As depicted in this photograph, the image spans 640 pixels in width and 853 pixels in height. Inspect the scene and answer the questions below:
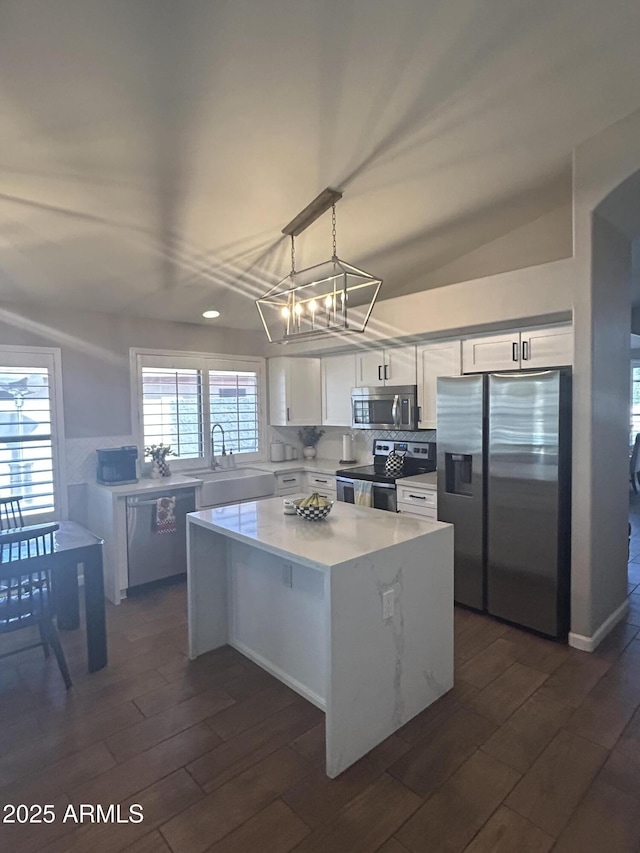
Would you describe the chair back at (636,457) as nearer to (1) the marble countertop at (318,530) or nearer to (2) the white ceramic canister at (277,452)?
(2) the white ceramic canister at (277,452)

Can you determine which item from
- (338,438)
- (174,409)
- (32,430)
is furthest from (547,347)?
(32,430)

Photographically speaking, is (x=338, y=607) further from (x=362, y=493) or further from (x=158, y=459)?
(x=158, y=459)

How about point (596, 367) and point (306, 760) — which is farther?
point (596, 367)

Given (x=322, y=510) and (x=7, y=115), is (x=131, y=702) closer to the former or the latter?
(x=322, y=510)

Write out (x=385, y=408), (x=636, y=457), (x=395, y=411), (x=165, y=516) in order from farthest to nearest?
(x=636, y=457) → (x=385, y=408) → (x=395, y=411) → (x=165, y=516)

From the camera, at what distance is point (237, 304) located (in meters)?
4.50

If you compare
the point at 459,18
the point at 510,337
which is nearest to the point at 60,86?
the point at 459,18

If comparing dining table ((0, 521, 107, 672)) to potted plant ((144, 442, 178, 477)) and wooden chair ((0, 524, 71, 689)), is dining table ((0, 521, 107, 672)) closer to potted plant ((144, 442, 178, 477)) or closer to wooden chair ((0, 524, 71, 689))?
wooden chair ((0, 524, 71, 689))

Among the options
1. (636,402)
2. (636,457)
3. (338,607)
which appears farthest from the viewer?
(636,402)

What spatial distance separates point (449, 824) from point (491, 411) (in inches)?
90.6

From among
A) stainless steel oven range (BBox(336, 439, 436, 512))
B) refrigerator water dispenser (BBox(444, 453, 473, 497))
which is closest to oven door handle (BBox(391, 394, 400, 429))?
stainless steel oven range (BBox(336, 439, 436, 512))

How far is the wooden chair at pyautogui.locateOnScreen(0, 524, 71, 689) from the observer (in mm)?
2416

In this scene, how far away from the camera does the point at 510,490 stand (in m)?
3.16

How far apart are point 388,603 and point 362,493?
2.25m
